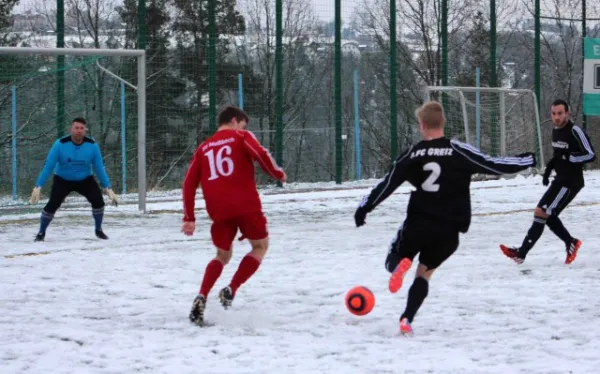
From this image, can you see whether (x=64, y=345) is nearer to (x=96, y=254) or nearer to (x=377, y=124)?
(x=96, y=254)

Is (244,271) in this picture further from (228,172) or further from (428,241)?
(428,241)

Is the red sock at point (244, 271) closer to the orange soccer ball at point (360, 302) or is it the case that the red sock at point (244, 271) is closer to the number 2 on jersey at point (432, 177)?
the orange soccer ball at point (360, 302)

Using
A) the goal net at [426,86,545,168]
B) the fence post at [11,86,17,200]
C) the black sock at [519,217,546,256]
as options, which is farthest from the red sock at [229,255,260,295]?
the goal net at [426,86,545,168]

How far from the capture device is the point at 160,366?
6199mm

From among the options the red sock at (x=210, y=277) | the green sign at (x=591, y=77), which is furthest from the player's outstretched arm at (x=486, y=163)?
the green sign at (x=591, y=77)

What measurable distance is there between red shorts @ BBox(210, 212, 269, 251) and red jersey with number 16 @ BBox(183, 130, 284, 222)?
0.25 ft

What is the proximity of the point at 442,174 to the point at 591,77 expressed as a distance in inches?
848

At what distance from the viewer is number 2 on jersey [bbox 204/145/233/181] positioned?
25.3 ft

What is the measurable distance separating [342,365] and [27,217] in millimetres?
12101

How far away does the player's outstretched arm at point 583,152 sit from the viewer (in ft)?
34.6

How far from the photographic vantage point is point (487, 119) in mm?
26875

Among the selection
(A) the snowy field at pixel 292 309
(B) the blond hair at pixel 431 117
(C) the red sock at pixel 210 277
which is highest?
(B) the blond hair at pixel 431 117

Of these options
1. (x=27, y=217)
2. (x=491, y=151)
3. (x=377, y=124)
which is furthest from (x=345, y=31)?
(x=27, y=217)

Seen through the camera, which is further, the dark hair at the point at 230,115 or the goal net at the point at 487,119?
the goal net at the point at 487,119
